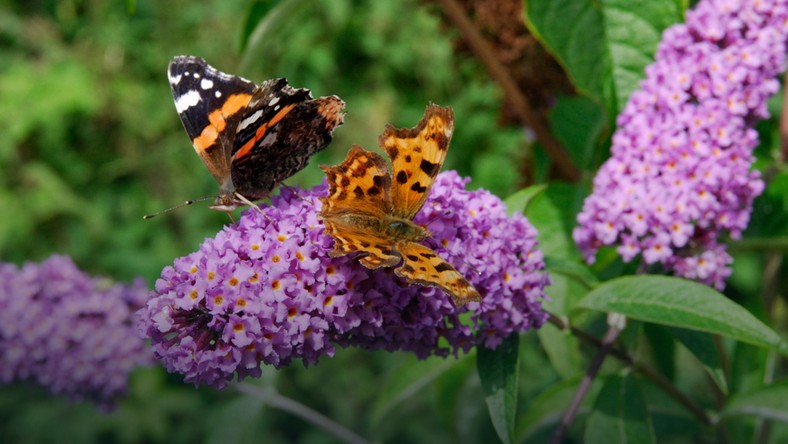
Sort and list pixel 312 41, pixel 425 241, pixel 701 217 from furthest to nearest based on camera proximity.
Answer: pixel 312 41
pixel 701 217
pixel 425 241

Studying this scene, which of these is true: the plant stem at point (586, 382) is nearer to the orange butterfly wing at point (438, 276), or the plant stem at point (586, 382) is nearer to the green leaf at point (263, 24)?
the orange butterfly wing at point (438, 276)

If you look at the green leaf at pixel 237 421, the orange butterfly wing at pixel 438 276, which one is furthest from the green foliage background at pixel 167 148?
the orange butterfly wing at pixel 438 276

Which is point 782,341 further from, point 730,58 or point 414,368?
point 414,368

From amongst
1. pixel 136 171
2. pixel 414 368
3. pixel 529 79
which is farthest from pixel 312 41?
pixel 414 368

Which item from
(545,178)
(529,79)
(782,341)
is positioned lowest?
(782,341)

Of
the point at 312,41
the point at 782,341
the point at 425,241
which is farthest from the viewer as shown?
the point at 312,41

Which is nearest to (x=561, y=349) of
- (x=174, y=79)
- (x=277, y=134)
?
(x=277, y=134)

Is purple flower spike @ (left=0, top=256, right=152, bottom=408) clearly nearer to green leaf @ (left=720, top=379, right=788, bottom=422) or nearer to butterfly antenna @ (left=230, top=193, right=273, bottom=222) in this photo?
butterfly antenna @ (left=230, top=193, right=273, bottom=222)
